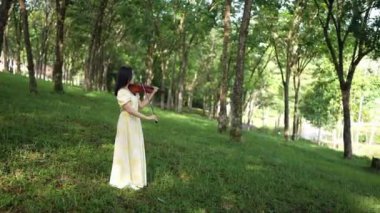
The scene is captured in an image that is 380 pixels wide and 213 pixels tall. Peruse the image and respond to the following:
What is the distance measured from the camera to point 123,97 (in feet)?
27.7

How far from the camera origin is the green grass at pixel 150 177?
7885mm

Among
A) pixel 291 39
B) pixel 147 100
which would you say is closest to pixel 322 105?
pixel 291 39

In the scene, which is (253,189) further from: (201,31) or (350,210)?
(201,31)

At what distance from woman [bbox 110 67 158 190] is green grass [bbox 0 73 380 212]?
0.29m

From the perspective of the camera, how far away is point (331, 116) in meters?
62.6

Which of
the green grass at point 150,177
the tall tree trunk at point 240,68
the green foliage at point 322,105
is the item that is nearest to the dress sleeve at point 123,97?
the green grass at point 150,177

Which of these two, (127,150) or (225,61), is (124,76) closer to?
(127,150)

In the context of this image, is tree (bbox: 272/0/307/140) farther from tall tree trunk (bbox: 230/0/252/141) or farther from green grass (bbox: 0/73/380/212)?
green grass (bbox: 0/73/380/212)

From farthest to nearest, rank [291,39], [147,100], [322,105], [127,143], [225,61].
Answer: [322,105] < [291,39] < [225,61] < [147,100] < [127,143]

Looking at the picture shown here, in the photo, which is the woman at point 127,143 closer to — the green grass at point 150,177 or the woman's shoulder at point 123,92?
the woman's shoulder at point 123,92

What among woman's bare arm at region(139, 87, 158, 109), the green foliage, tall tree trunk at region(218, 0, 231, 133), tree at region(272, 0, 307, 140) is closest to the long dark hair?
woman's bare arm at region(139, 87, 158, 109)

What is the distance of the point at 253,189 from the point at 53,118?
7254mm

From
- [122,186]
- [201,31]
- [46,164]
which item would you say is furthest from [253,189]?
[201,31]

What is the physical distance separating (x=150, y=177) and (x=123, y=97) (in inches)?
90.1
